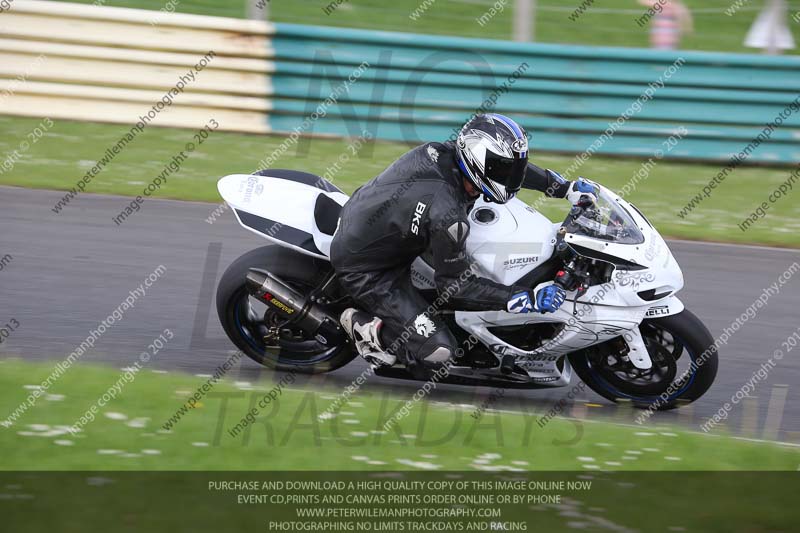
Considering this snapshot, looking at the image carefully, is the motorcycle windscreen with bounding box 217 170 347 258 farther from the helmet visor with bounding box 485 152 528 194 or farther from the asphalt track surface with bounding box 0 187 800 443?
the helmet visor with bounding box 485 152 528 194

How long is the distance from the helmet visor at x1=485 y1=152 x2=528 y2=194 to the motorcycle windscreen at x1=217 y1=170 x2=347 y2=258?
115cm

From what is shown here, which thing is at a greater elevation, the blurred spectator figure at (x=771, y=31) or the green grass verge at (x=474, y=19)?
the blurred spectator figure at (x=771, y=31)

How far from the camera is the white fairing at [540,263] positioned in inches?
231

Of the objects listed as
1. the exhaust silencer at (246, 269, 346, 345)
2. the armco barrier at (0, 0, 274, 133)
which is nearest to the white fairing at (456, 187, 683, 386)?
the exhaust silencer at (246, 269, 346, 345)

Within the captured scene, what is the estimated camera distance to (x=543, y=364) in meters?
6.17

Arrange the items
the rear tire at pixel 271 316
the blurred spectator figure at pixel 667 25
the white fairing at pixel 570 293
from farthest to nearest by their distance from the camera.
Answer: the blurred spectator figure at pixel 667 25 < the rear tire at pixel 271 316 < the white fairing at pixel 570 293

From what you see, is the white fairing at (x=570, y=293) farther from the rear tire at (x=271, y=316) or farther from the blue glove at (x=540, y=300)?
the rear tire at (x=271, y=316)

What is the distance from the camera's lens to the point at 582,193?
19.9 feet

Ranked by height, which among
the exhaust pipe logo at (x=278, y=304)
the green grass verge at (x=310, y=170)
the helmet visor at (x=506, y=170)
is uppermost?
the helmet visor at (x=506, y=170)

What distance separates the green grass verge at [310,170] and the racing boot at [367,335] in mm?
3984

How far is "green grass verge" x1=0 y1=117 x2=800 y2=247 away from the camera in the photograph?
995 cm

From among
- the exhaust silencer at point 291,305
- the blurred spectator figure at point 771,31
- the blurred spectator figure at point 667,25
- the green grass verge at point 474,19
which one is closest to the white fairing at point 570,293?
the exhaust silencer at point 291,305
